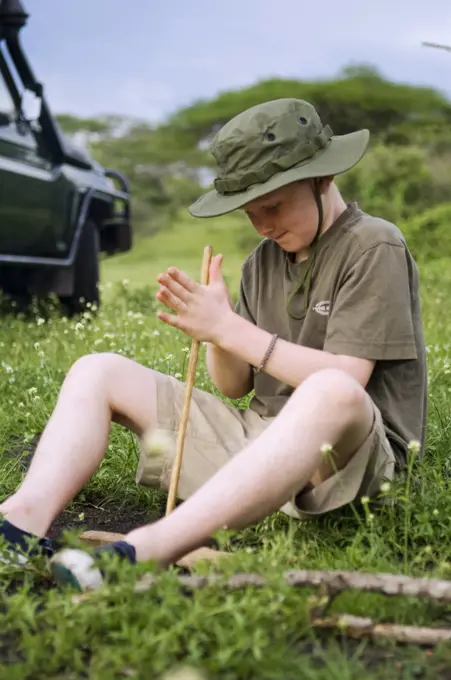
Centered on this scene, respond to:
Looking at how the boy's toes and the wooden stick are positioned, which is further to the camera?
the wooden stick

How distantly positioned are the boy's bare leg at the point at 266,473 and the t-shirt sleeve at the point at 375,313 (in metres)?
0.26

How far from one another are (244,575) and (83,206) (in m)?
5.82

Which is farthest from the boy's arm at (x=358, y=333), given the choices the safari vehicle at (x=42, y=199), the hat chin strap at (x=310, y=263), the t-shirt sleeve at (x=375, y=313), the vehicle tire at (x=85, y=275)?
the vehicle tire at (x=85, y=275)

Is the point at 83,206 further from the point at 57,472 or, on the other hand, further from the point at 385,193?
the point at 385,193

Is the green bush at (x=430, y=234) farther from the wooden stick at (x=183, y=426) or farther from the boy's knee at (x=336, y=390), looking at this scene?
the boy's knee at (x=336, y=390)

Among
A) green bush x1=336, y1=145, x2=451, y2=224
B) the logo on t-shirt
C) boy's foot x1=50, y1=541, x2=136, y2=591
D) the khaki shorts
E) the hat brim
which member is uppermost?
the hat brim

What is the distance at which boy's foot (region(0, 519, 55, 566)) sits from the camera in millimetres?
2463

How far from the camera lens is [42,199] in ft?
23.4

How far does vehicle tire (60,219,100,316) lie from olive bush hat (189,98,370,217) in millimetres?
5036

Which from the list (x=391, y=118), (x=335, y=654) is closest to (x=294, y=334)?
(x=335, y=654)

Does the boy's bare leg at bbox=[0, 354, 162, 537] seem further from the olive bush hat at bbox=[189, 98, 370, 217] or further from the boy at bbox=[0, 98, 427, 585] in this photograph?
the olive bush hat at bbox=[189, 98, 370, 217]

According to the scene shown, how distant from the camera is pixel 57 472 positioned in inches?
106

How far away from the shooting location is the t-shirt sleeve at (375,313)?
2.72 m

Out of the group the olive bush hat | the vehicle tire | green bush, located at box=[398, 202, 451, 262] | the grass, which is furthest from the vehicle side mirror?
green bush, located at box=[398, 202, 451, 262]
